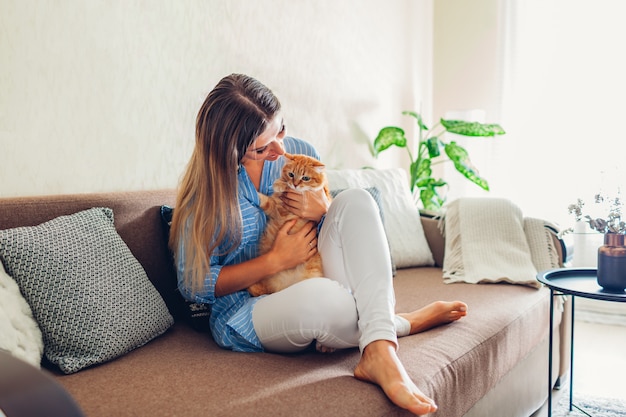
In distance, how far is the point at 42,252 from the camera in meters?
1.28

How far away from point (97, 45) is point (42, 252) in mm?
756

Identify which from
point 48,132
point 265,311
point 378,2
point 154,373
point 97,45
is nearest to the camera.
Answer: point 154,373

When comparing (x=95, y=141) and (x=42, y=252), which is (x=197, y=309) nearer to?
(x=42, y=252)

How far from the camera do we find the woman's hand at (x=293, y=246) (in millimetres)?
1461

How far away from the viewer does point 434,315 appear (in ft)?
5.43

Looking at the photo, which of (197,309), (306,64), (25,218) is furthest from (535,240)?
(25,218)

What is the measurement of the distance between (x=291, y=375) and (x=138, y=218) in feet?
2.34

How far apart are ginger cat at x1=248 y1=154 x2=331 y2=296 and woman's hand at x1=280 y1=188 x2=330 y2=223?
2 centimetres

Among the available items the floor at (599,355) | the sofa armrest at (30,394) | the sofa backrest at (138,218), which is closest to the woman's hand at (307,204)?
the sofa backrest at (138,218)

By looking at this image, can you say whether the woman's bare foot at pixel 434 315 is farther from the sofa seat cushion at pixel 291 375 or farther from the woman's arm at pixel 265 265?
the woman's arm at pixel 265 265

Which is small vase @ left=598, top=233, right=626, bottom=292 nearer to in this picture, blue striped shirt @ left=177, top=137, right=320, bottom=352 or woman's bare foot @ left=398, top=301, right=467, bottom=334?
woman's bare foot @ left=398, top=301, right=467, bottom=334

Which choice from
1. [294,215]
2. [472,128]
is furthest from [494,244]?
[294,215]

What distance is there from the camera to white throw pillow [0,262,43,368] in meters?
1.15

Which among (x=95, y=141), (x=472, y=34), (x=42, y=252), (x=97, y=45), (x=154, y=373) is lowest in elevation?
(x=154, y=373)
